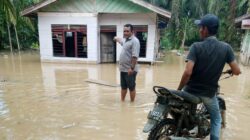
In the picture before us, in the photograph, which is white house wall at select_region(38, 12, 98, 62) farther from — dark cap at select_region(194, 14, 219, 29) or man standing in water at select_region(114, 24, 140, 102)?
dark cap at select_region(194, 14, 219, 29)

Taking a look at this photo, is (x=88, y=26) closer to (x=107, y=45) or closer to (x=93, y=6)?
(x=93, y=6)

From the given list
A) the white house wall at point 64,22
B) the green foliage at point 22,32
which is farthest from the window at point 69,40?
the green foliage at point 22,32

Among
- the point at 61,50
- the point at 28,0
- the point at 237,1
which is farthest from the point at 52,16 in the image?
the point at 237,1

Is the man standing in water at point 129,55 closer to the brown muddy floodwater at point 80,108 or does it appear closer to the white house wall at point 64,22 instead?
the brown muddy floodwater at point 80,108

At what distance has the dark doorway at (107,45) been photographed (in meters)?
14.2

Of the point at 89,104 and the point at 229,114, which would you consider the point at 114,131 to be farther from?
the point at 229,114

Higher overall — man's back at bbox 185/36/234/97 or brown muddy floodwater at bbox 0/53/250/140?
man's back at bbox 185/36/234/97

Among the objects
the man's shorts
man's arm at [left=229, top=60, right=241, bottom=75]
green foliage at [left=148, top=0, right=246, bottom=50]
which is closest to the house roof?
the man's shorts

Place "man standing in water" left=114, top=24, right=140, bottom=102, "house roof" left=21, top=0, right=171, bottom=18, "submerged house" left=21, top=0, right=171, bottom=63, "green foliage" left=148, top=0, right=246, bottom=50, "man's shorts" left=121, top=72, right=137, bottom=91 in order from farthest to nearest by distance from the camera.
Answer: "green foliage" left=148, top=0, right=246, bottom=50 < "submerged house" left=21, top=0, right=171, bottom=63 < "house roof" left=21, top=0, right=171, bottom=18 < "man's shorts" left=121, top=72, right=137, bottom=91 < "man standing in water" left=114, top=24, right=140, bottom=102

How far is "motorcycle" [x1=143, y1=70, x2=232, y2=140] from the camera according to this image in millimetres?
3209

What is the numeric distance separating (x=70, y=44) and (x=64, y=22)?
1.27 m

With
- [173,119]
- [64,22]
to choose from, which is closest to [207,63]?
[173,119]

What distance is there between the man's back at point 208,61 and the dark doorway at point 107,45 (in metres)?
11.3

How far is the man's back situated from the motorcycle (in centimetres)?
28
